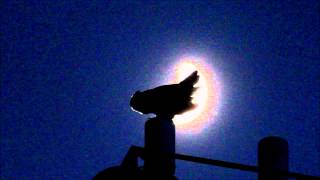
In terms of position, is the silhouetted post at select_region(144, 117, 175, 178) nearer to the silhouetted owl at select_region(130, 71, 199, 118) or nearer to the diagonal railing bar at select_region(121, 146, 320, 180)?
the diagonal railing bar at select_region(121, 146, 320, 180)

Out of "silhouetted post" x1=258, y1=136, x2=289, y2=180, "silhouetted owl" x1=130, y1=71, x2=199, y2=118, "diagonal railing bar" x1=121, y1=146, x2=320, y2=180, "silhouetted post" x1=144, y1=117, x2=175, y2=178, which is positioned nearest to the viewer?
"diagonal railing bar" x1=121, y1=146, x2=320, y2=180

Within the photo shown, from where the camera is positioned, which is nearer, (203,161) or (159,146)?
(203,161)

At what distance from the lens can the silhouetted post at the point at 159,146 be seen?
5.31 meters

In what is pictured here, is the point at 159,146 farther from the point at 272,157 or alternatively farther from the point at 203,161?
the point at 272,157

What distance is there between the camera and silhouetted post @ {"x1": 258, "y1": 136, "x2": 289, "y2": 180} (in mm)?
4952

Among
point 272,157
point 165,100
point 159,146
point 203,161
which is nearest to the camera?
point 203,161

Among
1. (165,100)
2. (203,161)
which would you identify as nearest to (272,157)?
(203,161)

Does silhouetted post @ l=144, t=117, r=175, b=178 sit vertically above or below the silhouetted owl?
A: below

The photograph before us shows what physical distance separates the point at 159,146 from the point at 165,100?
2.27ft

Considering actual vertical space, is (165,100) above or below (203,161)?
above

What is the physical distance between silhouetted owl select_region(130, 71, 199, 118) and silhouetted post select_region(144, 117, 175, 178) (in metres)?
0.30

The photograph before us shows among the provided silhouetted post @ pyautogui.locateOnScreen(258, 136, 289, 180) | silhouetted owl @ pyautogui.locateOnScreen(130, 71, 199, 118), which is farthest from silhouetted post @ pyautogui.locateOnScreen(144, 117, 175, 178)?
silhouetted post @ pyautogui.locateOnScreen(258, 136, 289, 180)

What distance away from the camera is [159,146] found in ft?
17.6

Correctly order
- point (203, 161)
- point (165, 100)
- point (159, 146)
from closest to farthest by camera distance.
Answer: point (203, 161) < point (159, 146) < point (165, 100)
